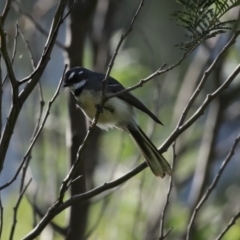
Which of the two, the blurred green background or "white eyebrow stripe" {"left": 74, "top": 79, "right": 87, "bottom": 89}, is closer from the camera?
"white eyebrow stripe" {"left": 74, "top": 79, "right": 87, "bottom": 89}

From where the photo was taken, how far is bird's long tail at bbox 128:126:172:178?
11.0 feet

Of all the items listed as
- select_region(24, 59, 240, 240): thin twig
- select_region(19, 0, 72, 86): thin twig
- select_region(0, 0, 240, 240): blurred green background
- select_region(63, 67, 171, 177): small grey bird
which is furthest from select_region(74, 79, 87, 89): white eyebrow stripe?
select_region(19, 0, 72, 86): thin twig

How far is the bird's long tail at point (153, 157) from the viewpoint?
334 cm

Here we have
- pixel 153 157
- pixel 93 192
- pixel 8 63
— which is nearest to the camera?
pixel 8 63

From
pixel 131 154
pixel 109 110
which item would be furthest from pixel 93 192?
pixel 131 154

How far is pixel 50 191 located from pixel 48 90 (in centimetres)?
160

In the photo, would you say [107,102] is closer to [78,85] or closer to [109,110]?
[109,110]

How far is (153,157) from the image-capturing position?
3.41 metres

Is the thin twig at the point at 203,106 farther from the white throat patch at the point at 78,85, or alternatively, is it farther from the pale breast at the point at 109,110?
the white throat patch at the point at 78,85

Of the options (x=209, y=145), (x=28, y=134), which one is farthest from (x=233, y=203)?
(x=28, y=134)

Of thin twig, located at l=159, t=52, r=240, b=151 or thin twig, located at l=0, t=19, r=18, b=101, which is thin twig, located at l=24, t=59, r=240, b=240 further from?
thin twig, located at l=0, t=19, r=18, b=101

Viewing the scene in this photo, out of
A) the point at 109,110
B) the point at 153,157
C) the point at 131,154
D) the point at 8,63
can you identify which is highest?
the point at 131,154

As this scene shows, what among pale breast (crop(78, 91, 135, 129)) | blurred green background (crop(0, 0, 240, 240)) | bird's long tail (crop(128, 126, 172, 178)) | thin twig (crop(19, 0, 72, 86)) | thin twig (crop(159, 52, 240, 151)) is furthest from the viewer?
blurred green background (crop(0, 0, 240, 240))

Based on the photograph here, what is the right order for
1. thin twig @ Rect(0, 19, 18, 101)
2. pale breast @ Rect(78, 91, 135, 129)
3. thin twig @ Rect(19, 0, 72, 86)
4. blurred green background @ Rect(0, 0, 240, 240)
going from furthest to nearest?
blurred green background @ Rect(0, 0, 240, 240)
pale breast @ Rect(78, 91, 135, 129)
thin twig @ Rect(19, 0, 72, 86)
thin twig @ Rect(0, 19, 18, 101)
